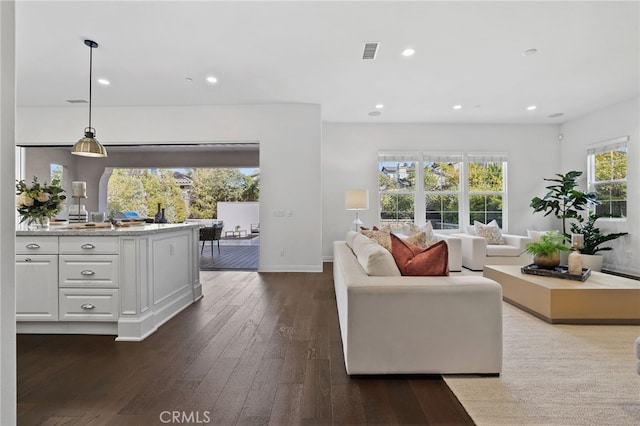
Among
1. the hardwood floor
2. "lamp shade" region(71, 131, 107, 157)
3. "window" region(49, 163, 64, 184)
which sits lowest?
the hardwood floor

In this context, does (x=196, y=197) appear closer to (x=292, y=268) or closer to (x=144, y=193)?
(x=144, y=193)

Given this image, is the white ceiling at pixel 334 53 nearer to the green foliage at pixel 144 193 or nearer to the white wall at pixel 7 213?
the white wall at pixel 7 213

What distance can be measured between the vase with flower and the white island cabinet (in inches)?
13.3

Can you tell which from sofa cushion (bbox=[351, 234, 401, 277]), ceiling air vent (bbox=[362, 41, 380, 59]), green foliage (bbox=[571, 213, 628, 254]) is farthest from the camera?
green foliage (bbox=[571, 213, 628, 254])

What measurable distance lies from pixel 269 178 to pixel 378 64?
259 cm

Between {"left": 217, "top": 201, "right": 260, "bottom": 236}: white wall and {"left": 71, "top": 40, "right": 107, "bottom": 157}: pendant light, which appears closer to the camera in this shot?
{"left": 71, "top": 40, "right": 107, "bottom": 157}: pendant light

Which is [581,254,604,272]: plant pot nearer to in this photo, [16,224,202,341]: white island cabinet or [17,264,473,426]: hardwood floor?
[17,264,473,426]: hardwood floor

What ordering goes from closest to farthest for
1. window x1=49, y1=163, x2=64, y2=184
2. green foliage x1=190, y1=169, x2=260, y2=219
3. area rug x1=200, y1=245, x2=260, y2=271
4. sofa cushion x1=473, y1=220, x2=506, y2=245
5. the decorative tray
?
the decorative tray, sofa cushion x1=473, y1=220, x2=506, y2=245, area rug x1=200, y1=245, x2=260, y2=271, window x1=49, y1=163, x2=64, y2=184, green foliage x1=190, y1=169, x2=260, y2=219

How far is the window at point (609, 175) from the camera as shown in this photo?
533 cm

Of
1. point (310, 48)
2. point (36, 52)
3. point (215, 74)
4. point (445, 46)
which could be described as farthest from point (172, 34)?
point (445, 46)

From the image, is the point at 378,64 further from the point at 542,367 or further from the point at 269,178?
the point at 542,367

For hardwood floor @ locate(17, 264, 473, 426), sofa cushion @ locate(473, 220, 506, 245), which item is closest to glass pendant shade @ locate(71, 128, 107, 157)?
hardwood floor @ locate(17, 264, 473, 426)

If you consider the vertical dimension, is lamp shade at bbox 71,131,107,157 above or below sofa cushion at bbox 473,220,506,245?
above

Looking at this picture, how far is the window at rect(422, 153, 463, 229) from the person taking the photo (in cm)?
667
